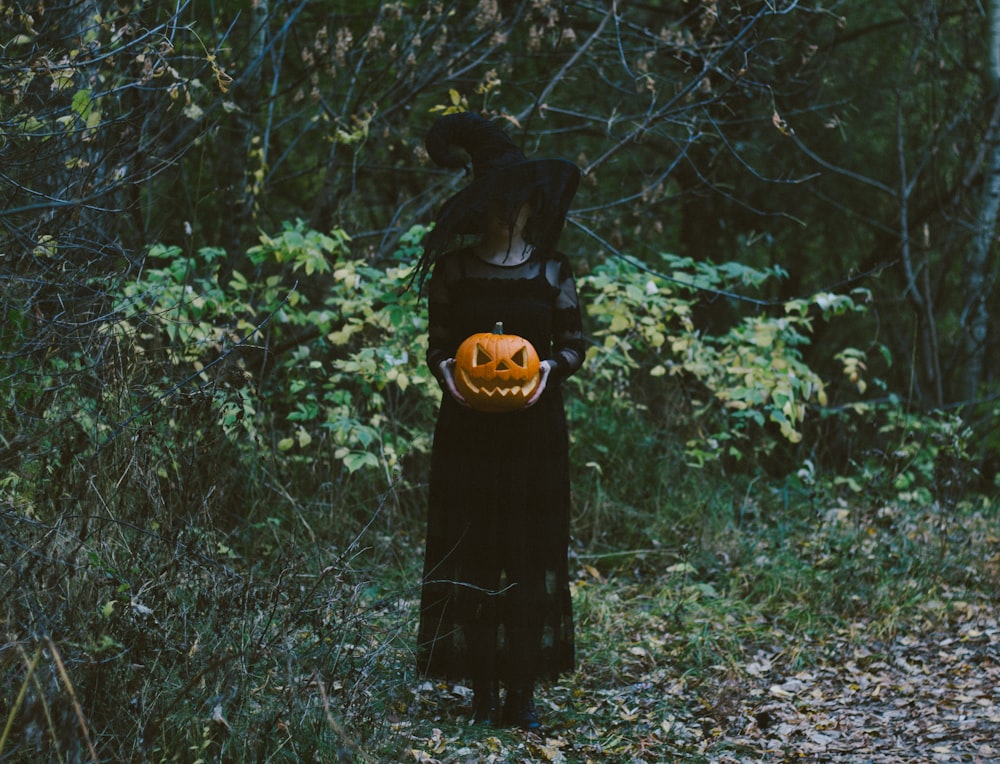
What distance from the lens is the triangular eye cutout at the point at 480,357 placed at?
13.9 feet

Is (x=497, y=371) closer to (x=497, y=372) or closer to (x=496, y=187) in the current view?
(x=497, y=372)

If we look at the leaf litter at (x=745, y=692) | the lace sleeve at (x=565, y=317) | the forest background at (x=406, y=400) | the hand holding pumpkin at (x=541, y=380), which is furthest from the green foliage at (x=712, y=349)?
the hand holding pumpkin at (x=541, y=380)

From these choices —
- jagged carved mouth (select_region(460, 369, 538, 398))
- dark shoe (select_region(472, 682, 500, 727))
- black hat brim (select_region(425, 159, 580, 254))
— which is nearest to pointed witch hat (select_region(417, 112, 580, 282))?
black hat brim (select_region(425, 159, 580, 254))

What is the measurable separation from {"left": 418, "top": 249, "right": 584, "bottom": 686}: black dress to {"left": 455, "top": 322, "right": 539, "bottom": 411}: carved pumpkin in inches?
6.9

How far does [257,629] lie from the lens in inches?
156

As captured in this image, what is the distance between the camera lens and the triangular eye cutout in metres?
4.24

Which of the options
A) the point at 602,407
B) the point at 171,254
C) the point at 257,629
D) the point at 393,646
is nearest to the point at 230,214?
the point at 171,254

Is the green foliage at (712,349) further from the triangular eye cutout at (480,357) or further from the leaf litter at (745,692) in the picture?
the triangular eye cutout at (480,357)

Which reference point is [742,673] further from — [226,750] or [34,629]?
[34,629]

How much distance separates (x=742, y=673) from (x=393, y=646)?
1.80m

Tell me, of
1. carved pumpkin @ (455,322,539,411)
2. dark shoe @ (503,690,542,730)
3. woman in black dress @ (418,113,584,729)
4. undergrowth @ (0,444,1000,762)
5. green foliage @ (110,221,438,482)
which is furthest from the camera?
green foliage @ (110,221,438,482)

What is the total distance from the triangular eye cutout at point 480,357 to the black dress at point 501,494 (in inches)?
9.2

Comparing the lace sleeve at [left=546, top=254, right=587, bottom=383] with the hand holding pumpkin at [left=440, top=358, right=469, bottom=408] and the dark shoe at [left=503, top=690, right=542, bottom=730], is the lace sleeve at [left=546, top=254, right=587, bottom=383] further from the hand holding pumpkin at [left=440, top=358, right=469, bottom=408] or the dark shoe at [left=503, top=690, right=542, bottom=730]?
the dark shoe at [left=503, top=690, right=542, bottom=730]

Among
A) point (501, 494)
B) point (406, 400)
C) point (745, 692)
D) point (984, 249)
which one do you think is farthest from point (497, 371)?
point (984, 249)
